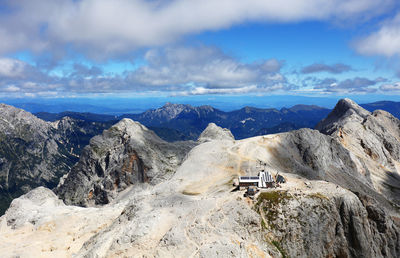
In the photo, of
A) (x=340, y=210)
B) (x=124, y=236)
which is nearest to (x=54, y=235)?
(x=124, y=236)

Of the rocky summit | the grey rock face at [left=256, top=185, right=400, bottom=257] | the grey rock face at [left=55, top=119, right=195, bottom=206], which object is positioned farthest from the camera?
the grey rock face at [left=55, top=119, right=195, bottom=206]

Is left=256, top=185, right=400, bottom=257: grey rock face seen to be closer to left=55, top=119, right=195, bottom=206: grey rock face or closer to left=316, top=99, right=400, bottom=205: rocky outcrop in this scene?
left=55, top=119, right=195, bottom=206: grey rock face

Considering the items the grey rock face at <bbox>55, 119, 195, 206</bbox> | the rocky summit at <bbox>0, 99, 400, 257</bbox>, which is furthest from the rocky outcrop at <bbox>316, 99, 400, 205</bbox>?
the grey rock face at <bbox>55, 119, 195, 206</bbox>

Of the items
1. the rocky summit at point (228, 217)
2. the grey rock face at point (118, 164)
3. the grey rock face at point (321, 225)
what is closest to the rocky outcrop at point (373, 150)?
the rocky summit at point (228, 217)

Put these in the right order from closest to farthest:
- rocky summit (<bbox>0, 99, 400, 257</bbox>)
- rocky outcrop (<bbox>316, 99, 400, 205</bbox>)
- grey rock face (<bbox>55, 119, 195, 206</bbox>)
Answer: rocky summit (<bbox>0, 99, 400, 257</bbox>) < grey rock face (<bbox>55, 119, 195, 206</bbox>) < rocky outcrop (<bbox>316, 99, 400, 205</bbox>)

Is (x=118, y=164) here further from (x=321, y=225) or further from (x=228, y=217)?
(x=321, y=225)

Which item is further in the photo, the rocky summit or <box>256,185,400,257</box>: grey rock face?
<box>256,185,400,257</box>: grey rock face

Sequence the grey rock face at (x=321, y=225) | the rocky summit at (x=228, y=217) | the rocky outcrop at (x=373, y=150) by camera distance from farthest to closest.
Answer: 1. the rocky outcrop at (x=373, y=150)
2. the grey rock face at (x=321, y=225)
3. the rocky summit at (x=228, y=217)

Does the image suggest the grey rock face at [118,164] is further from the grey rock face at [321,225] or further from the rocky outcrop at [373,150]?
the rocky outcrop at [373,150]

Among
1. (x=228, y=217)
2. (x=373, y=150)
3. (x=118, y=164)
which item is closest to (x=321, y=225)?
(x=228, y=217)
